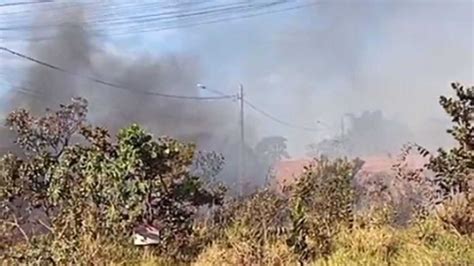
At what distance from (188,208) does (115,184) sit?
1326 millimetres

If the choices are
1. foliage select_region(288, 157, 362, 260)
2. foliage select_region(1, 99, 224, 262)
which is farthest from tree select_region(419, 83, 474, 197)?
foliage select_region(1, 99, 224, 262)

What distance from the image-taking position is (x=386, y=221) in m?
8.11

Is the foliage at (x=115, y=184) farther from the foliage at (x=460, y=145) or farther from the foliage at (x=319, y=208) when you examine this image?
the foliage at (x=460, y=145)

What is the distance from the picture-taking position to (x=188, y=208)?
32.3ft

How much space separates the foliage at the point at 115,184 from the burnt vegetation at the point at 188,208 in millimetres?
16

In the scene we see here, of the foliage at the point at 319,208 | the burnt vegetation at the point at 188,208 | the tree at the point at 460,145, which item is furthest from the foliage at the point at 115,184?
the tree at the point at 460,145

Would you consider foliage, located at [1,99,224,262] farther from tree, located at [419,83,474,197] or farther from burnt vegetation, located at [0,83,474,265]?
tree, located at [419,83,474,197]

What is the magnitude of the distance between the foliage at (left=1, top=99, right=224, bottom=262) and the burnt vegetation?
0.02 meters

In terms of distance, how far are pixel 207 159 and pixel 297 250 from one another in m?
7.17

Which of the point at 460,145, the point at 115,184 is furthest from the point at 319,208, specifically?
the point at 115,184

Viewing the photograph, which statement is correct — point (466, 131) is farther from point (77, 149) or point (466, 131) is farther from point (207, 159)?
point (207, 159)

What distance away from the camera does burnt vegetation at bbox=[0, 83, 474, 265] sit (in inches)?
303

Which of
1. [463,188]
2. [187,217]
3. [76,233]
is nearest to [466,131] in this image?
[463,188]

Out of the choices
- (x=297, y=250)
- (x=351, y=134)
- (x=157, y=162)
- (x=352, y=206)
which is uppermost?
(x=351, y=134)
